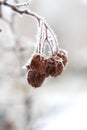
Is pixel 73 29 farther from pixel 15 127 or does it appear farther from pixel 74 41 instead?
pixel 15 127

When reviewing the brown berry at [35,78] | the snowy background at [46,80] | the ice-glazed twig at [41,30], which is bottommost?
the brown berry at [35,78]

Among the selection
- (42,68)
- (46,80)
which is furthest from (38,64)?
(46,80)

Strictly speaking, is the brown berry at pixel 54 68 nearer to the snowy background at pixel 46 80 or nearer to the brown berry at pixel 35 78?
the brown berry at pixel 35 78

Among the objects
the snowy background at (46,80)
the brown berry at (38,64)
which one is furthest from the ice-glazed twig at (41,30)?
the snowy background at (46,80)

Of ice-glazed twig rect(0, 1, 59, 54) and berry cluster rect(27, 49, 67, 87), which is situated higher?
ice-glazed twig rect(0, 1, 59, 54)

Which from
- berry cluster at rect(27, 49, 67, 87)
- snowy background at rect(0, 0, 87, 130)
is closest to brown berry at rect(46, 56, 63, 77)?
berry cluster at rect(27, 49, 67, 87)

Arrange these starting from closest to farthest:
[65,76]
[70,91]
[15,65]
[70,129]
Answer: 1. [15,65]
2. [70,129]
3. [70,91]
4. [65,76]

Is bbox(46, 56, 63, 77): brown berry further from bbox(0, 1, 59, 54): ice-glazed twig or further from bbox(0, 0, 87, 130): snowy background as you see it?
bbox(0, 0, 87, 130): snowy background

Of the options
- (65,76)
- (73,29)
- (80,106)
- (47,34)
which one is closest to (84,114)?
(80,106)
